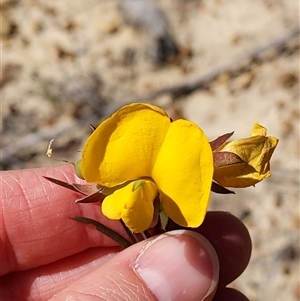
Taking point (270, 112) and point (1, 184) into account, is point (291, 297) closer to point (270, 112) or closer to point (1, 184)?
point (270, 112)

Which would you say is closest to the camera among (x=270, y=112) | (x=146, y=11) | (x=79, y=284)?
(x=79, y=284)

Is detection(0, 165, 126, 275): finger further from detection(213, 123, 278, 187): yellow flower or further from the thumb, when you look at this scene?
detection(213, 123, 278, 187): yellow flower

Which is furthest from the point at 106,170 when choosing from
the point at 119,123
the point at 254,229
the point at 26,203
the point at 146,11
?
the point at 146,11

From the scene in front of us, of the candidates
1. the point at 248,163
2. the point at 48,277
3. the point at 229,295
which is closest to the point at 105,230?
the point at 248,163

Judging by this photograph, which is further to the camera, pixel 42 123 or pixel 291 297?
pixel 42 123

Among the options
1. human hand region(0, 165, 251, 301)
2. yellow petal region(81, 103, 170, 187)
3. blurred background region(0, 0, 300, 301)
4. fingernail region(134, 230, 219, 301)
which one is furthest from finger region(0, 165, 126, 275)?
blurred background region(0, 0, 300, 301)

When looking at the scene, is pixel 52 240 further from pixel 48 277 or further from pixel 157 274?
pixel 157 274

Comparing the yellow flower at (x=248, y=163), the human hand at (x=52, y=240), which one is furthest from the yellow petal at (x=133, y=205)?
the human hand at (x=52, y=240)
